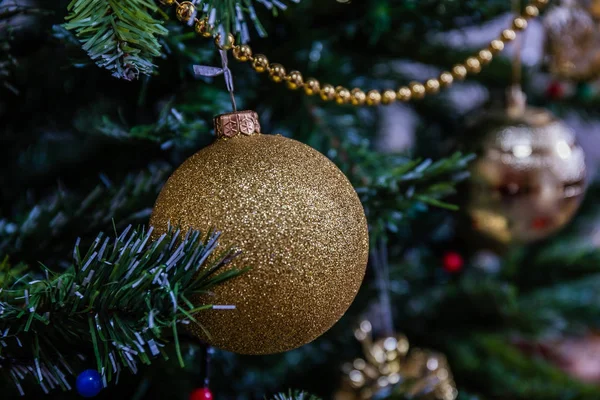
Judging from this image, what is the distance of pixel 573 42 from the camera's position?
2.26ft

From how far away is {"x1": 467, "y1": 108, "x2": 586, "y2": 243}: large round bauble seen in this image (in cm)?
58

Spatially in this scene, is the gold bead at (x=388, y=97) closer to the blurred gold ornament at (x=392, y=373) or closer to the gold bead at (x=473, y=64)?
the gold bead at (x=473, y=64)

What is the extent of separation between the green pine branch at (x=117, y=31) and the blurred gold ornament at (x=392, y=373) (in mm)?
377

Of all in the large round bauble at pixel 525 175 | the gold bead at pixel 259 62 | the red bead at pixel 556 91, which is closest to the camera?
the gold bead at pixel 259 62

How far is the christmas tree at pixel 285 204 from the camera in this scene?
282mm

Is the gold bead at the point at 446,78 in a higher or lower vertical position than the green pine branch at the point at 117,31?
lower

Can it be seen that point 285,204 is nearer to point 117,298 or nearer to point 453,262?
point 117,298

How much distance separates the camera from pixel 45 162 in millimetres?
559

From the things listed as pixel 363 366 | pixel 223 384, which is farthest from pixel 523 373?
pixel 223 384

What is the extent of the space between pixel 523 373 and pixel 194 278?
0.67 meters

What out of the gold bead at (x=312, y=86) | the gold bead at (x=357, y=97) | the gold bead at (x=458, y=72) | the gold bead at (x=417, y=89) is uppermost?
the gold bead at (x=312, y=86)

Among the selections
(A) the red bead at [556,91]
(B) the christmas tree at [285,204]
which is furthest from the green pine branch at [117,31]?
(A) the red bead at [556,91]

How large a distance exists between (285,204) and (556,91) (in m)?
0.66

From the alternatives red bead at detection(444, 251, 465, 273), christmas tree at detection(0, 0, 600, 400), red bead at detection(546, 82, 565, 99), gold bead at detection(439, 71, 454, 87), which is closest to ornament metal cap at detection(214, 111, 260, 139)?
christmas tree at detection(0, 0, 600, 400)
